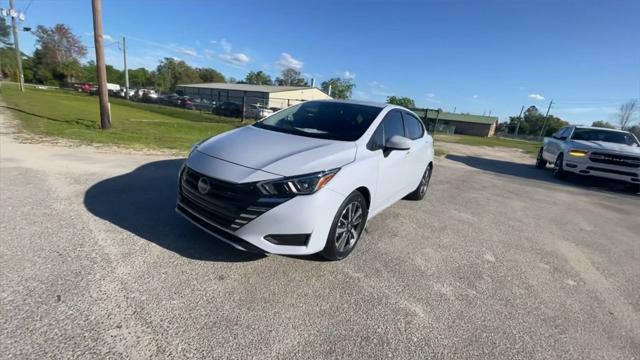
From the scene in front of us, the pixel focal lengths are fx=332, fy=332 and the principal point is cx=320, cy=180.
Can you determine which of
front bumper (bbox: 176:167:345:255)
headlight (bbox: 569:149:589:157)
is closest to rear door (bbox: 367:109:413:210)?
front bumper (bbox: 176:167:345:255)

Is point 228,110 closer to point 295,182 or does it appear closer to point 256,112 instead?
point 256,112

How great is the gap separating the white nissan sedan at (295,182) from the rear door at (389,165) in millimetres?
15

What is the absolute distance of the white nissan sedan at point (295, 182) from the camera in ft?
9.16

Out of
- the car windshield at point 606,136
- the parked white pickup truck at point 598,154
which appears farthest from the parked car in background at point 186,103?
the car windshield at point 606,136

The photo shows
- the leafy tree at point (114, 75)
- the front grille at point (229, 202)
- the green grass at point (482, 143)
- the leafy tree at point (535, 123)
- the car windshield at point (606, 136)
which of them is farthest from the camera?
the leafy tree at point (114, 75)

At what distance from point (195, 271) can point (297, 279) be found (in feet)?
2.98

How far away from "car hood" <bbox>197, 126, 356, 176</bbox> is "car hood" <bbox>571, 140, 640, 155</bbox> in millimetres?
9354

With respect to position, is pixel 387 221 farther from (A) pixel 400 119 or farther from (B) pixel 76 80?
(B) pixel 76 80

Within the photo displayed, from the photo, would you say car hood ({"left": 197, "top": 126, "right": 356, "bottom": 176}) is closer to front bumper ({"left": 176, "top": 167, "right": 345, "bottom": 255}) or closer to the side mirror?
front bumper ({"left": 176, "top": 167, "right": 345, "bottom": 255})

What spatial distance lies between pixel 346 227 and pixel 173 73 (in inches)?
4626

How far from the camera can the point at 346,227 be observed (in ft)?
11.1

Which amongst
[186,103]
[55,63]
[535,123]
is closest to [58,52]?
[55,63]

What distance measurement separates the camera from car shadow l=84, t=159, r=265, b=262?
3.31m

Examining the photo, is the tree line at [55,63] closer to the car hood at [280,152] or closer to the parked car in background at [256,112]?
the parked car in background at [256,112]
